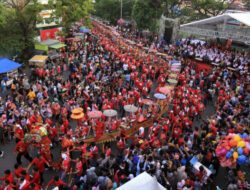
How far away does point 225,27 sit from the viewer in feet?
65.0

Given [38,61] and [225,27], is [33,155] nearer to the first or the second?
[38,61]

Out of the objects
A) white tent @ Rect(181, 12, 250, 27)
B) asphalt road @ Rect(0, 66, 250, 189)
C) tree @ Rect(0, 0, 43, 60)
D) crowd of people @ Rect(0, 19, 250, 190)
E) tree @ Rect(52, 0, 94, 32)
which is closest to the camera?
crowd of people @ Rect(0, 19, 250, 190)

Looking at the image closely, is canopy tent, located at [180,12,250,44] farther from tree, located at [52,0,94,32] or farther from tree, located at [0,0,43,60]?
tree, located at [0,0,43,60]

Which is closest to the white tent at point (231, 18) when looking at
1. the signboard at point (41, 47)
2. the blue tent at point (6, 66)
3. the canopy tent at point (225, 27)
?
the canopy tent at point (225, 27)

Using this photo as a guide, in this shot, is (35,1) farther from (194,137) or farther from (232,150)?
(232,150)

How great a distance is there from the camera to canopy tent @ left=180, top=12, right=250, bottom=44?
17.5 meters

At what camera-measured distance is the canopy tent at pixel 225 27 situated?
57.5 ft

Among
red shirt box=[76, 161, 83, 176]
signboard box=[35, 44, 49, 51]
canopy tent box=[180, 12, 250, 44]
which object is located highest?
canopy tent box=[180, 12, 250, 44]

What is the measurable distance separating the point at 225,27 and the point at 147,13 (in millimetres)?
12479

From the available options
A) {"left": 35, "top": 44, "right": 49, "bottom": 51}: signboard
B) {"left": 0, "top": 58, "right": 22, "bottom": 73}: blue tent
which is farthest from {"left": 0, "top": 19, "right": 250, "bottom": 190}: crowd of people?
{"left": 35, "top": 44, "right": 49, "bottom": 51}: signboard

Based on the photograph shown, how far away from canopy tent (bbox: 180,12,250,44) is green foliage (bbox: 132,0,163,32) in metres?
8.29

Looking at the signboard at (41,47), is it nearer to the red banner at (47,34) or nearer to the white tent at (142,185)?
the red banner at (47,34)

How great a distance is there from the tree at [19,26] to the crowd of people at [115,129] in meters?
4.39

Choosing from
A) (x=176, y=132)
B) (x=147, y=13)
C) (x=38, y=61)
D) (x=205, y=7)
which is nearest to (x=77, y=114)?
(x=176, y=132)
